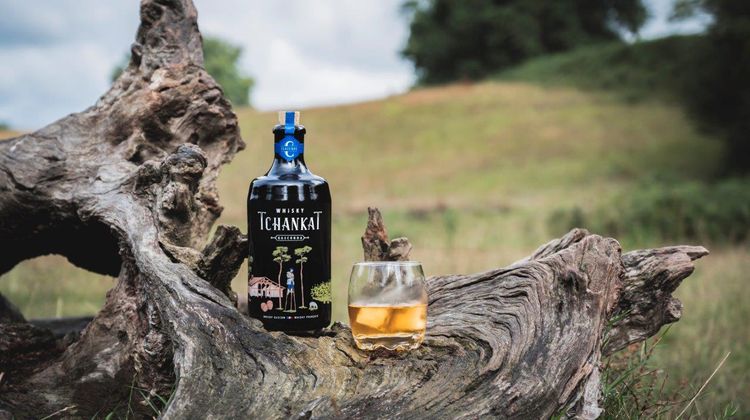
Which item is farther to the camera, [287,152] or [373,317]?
[287,152]

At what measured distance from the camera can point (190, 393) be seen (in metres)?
2.54

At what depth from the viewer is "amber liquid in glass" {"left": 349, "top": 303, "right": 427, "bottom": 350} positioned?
2863 mm

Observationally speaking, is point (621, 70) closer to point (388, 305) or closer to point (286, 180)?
point (286, 180)

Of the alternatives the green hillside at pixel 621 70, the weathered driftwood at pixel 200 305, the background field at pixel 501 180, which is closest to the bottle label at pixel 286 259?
the weathered driftwood at pixel 200 305

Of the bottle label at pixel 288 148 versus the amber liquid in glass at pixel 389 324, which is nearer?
the amber liquid in glass at pixel 389 324

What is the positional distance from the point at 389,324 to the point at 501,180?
22.3 m

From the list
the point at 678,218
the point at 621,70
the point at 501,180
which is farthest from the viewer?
the point at 621,70

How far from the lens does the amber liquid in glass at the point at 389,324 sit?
2863 millimetres

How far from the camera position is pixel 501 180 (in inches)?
976

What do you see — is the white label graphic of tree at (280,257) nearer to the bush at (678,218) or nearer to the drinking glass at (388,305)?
the drinking glass at (388,305)

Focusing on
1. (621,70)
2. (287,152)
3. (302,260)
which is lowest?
(302,260)

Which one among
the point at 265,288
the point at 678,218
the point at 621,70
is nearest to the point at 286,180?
the point at 265,288

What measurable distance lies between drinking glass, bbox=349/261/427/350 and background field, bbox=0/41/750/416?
247cm

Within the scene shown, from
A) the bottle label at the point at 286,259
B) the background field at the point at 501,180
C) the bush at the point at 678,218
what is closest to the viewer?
the bottle label at the point at 286,259
